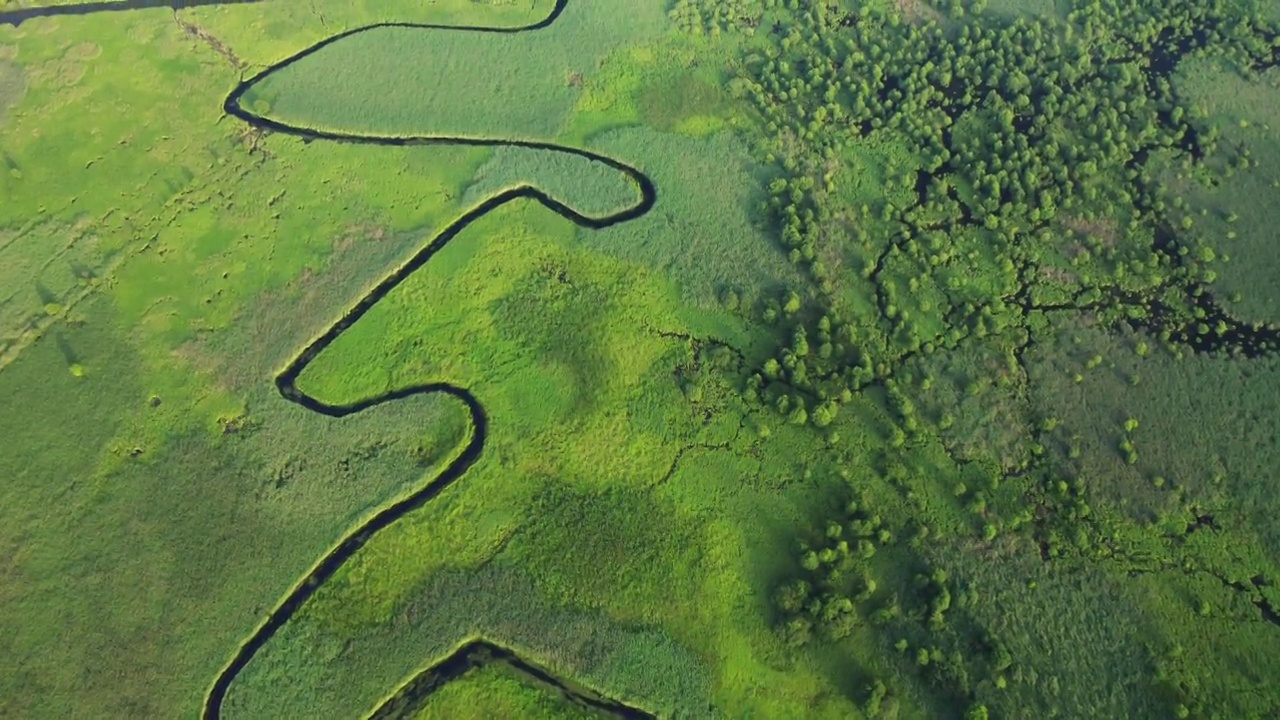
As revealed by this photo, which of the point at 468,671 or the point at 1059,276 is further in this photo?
the point at 1059,276

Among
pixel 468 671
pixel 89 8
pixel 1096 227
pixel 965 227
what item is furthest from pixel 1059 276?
pixel 89 8

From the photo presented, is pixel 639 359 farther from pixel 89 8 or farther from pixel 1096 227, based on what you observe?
pixel 89 8

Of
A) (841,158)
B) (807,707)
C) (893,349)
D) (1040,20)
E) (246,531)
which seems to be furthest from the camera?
(1040,20)

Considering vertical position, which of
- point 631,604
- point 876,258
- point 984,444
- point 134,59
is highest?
point 134,59

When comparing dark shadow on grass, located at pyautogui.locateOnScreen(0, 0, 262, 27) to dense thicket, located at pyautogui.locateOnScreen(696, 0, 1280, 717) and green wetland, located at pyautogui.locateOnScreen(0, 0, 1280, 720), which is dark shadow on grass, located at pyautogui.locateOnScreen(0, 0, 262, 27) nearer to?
green wetland, located at pyautogui.locateOnScreen(0, 0, 1280, 720)

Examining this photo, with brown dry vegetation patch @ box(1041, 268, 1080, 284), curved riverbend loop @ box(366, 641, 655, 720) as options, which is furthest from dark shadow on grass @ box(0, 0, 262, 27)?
brown dry vegetation patch @ box(1041, 268, 1080, 284)

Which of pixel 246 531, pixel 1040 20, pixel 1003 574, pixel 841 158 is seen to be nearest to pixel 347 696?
pixel 246 531

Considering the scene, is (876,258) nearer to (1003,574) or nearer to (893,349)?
(893,349)

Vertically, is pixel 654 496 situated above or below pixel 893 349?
below
